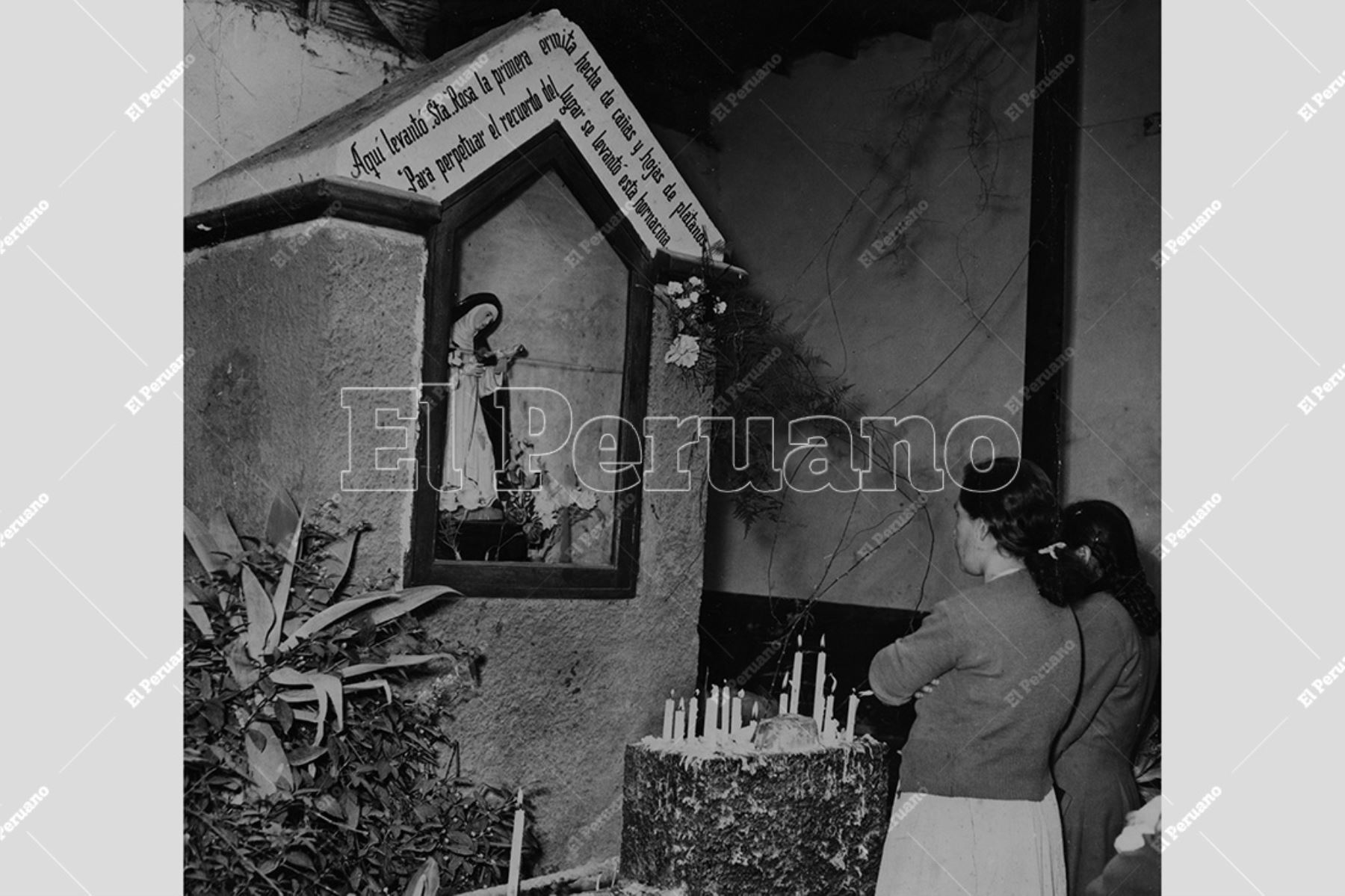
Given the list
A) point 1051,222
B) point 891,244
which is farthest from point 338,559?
point 891,244

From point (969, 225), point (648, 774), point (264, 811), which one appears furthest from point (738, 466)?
point (264, 811)

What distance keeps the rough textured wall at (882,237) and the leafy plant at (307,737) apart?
2270mm

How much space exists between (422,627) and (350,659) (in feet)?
1.29

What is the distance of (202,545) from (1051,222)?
2.75 m

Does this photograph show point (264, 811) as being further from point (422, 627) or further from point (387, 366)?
point (387, 366)

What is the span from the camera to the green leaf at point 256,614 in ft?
9.91

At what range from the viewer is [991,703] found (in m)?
3.00

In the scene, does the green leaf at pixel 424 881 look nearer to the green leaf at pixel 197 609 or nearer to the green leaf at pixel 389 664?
the green leaf at pixel 389 664

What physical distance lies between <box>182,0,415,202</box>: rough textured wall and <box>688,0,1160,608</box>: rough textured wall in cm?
156

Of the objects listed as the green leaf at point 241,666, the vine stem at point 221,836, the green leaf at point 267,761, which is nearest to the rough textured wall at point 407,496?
the green leaf at point 241,666

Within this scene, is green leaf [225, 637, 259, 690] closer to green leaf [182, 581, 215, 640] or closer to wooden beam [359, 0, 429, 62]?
green leaf [182, 581, 215, 640]

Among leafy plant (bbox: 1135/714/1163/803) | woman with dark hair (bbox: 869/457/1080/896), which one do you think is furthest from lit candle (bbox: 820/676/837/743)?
leafy plant (bbox: 1135/714/1163/803)

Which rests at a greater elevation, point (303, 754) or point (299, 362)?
point (299, 362)

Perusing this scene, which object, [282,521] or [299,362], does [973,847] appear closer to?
[282,521]
